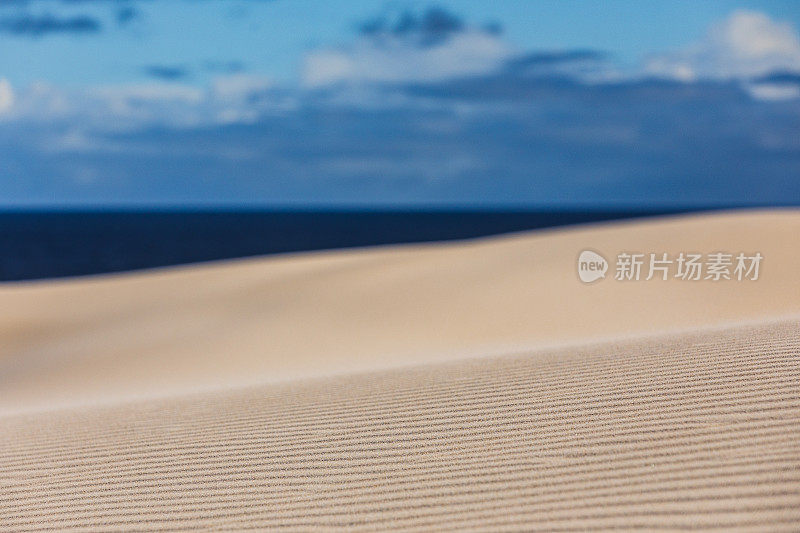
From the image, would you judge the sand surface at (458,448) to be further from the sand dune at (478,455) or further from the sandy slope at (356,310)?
the sandy slope at (356,310)

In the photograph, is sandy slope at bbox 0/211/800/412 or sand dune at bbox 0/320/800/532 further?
sandy slope at bbox 0/211/800/412

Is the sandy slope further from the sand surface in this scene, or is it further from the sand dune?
the sand dune

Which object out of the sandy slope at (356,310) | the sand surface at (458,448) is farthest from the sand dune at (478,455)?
the sandy slope at (356,310)

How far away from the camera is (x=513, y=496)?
3.13m

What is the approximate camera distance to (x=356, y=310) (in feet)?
40.8

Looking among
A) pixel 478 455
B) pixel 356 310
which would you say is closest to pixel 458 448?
pixel 478 455

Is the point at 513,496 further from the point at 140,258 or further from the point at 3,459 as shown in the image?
the point at 140,258

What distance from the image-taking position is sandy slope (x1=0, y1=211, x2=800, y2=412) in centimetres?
983

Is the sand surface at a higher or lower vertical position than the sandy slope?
higher

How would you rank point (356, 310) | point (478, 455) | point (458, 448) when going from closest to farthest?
1. point (478, 455)
2. point (458, 448)
3. point (356, 310)

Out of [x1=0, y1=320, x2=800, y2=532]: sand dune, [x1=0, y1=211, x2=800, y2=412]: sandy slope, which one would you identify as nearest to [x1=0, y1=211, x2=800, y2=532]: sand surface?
[x1=0, y1=320, x2=800, y2=532]: sand dune

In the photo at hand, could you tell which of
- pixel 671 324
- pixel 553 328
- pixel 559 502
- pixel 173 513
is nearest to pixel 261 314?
pixel 553 328

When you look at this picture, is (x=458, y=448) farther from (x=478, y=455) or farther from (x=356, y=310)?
(x=356, y=310)

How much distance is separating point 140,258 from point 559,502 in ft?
136
